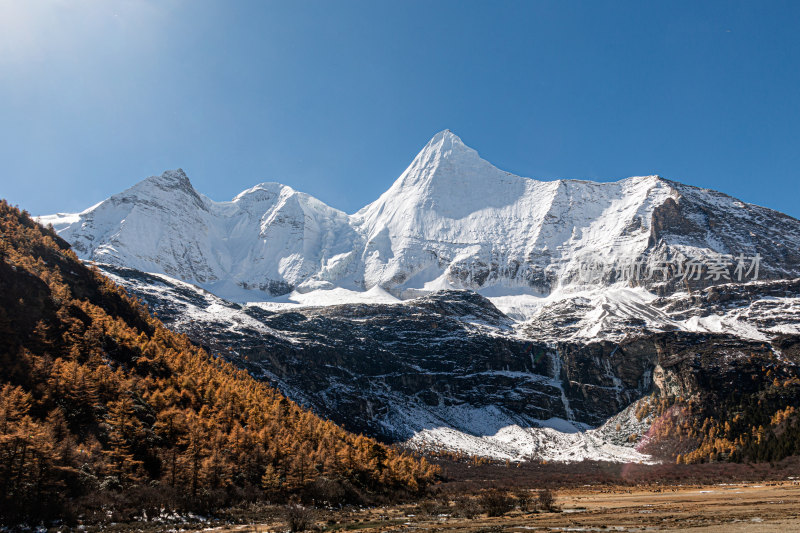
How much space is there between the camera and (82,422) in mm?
70625

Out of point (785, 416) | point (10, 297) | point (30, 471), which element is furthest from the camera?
point (785, 416)

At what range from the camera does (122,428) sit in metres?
71.2

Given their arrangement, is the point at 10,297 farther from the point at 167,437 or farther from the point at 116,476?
the point at 116,476

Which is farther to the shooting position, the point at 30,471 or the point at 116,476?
the point at 116,476

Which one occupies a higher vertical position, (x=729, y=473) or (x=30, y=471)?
(x=30, y=471)

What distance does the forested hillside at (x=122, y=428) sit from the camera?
53.3 metres

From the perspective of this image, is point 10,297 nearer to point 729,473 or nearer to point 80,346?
point 80,346

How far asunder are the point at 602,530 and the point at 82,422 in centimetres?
6752

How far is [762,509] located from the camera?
46094 millimetres

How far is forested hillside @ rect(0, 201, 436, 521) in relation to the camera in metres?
53.3

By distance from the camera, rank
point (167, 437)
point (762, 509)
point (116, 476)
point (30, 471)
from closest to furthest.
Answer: point (762, 509) → point (30, 471) → point (116, 476) → point (167, 437)

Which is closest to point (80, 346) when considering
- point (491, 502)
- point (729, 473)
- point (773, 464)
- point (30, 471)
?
point (30, 471)

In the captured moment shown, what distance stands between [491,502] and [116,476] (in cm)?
4564

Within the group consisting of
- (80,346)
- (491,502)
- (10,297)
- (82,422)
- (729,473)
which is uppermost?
(10,297)
